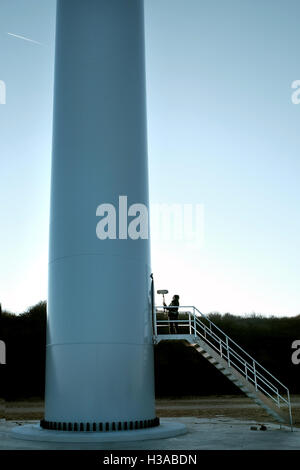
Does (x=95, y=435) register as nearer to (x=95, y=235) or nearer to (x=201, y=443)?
(x=201, y=443)

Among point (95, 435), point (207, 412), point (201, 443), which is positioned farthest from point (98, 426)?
point (207, 412)

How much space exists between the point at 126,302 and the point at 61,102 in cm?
655

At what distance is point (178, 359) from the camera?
171 ft

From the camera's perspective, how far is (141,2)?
1725cm

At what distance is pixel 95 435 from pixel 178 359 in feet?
134

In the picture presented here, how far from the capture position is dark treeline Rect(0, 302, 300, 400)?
1896 inches

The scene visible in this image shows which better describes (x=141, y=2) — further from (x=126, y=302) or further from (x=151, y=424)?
(x=151, y=424)

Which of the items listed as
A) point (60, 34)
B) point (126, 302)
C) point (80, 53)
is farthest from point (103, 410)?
point (60, 34)

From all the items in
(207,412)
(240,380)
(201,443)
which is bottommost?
(207,412)

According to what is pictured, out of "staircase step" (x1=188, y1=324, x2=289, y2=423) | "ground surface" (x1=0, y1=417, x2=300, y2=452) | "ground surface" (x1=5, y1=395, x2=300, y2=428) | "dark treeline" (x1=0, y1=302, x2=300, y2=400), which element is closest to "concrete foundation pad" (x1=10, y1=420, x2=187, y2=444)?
"ground surface" (x1=0, y1=417, x2=300, y2=452)

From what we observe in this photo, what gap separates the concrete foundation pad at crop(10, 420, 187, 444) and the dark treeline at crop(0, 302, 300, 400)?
114 feet

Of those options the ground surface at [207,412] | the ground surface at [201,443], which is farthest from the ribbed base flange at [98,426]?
the ground surface at [207,412]

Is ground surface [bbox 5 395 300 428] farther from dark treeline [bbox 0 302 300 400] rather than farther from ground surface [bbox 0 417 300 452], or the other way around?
ground surface [bbox 0 417 300 452]

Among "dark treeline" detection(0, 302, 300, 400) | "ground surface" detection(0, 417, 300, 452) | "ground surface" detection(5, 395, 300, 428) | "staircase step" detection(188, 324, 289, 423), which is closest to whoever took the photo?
"ground surface" detection(0, 417, 300, 452)
